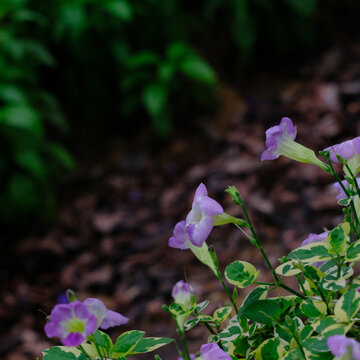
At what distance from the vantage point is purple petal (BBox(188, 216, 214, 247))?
2.45 ft

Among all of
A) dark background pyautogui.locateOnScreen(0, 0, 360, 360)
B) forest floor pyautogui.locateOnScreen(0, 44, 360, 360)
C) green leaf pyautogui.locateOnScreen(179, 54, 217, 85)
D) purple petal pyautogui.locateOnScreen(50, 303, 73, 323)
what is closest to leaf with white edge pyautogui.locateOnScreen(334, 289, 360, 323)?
purple petal pyautogui.locateOnScreen(50, 303, 73, 323)

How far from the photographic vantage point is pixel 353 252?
720mm

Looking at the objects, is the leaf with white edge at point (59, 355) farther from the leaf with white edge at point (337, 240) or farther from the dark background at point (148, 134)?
the dark background at point (148, 134)

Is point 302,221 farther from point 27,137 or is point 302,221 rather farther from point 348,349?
point 348,349

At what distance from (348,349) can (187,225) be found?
0.28 metres

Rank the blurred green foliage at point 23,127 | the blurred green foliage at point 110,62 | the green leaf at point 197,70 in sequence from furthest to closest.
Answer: the green leaf at point 197,70 → the blurred green foliage at point 110,62 → the blurred green foliage at point 23,127

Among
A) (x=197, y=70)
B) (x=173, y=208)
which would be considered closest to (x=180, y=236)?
(x=173, y=208)

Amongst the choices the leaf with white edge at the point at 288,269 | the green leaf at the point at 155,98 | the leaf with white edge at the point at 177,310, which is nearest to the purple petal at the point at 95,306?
the leaf with white edge at the point at 177,310

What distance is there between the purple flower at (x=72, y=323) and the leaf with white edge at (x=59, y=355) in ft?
0.28

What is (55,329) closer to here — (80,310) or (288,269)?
(80,310)

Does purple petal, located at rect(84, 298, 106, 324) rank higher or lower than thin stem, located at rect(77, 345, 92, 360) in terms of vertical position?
higher

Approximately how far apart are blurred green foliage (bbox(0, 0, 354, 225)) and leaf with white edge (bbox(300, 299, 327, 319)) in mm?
2619

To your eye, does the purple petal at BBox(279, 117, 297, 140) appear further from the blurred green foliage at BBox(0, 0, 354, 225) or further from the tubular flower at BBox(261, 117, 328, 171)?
the blurred green foliage at BBox(0, 0, 354, 225)

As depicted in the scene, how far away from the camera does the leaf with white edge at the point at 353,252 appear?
713 millimetres
